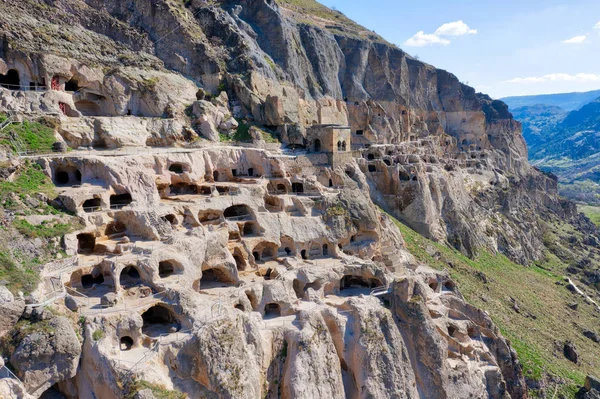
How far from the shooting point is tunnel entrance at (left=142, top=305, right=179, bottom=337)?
976 inches

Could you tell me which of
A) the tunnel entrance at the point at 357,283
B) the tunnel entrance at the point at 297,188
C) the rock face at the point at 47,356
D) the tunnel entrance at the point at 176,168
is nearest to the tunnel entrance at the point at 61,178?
the tunnel entrance at the point at 176,168

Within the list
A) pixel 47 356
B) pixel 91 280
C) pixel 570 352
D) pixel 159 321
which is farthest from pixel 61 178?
pixel 570 352

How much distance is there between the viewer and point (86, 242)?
29.9 metres

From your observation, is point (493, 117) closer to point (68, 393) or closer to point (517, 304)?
point (517, 304)

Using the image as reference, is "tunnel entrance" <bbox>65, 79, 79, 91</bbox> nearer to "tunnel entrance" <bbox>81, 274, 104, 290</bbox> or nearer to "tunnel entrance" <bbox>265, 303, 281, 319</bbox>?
"tunnel entrance" <bbox>81, 274, 104, 290</bbox>

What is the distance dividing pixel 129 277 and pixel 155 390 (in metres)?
10.2

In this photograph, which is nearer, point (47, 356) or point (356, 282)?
point (47, 356)

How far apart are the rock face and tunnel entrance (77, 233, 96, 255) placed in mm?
9146

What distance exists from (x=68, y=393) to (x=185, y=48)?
44429mm

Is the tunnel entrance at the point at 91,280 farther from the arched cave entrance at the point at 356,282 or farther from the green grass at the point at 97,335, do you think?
the arched cave entrance at the point at 356,282

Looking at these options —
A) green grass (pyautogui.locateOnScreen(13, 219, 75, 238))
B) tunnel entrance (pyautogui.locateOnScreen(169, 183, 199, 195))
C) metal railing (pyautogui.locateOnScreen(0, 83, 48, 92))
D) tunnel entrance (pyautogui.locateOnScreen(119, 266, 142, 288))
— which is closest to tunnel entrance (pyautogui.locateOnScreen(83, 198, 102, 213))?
green grass (pyautogui.locateOnScreen(13, 219, 75, 238))

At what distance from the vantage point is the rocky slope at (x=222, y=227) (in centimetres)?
2281

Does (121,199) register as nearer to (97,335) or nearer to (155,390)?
(97,335)

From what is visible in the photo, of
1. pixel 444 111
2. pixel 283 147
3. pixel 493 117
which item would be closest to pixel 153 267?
pixel 283 147
